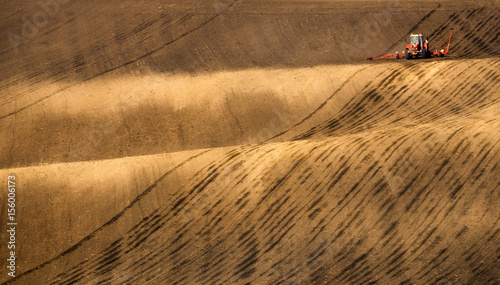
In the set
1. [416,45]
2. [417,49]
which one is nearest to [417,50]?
[417,49]

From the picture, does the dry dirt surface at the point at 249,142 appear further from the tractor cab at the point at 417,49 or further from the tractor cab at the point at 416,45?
the tractor cab at the point at 416,45

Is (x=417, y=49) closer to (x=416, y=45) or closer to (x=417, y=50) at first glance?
(x=417, y=50)

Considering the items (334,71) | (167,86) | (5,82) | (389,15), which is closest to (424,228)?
(334,71)

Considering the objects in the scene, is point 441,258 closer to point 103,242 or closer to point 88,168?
point 103,242

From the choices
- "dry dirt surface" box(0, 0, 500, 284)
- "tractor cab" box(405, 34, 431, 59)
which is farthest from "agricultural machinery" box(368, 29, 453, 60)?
"dry dirt surface" box(0, 0, 500, 284)

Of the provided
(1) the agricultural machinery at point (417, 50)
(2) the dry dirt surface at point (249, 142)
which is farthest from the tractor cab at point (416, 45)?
(2) the dry dirt surface at point (249, 142)

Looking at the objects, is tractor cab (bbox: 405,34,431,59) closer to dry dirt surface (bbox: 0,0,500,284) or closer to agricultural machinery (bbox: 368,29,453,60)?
agricultural machinery (bbox: 368,29,453,60)

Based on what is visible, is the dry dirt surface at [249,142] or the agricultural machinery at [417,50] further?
the agricultural machinery at [417,50]

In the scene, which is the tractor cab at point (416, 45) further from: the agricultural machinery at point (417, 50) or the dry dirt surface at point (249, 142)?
the dry dirt surface at point (249, 142)
